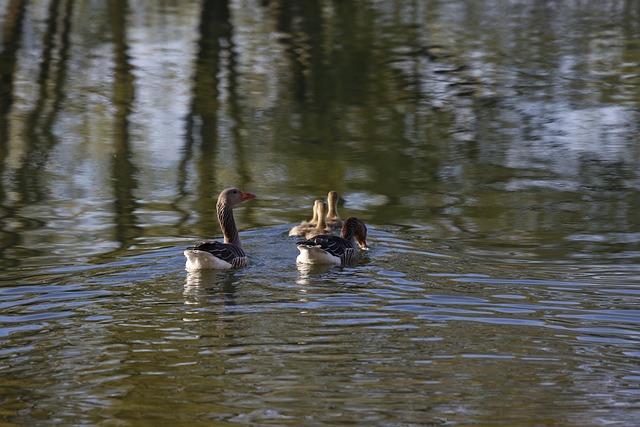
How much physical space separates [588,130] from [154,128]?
802 cm

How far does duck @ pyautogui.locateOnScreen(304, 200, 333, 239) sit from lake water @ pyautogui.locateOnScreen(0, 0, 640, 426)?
0.42 meters

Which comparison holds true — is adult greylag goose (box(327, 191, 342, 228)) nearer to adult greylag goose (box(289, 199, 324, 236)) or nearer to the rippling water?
adult greylag goose (box(289, 199, 324, 236))

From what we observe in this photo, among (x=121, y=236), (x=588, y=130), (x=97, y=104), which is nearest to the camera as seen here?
(x=121, y=236)

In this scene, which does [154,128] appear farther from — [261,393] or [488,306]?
[261,393]

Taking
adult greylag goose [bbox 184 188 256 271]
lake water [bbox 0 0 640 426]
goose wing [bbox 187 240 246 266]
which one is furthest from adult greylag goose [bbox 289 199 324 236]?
goose wing [bbox 187 240 246 266]

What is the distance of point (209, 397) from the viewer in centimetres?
812

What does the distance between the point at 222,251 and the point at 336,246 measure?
1423 millimetres

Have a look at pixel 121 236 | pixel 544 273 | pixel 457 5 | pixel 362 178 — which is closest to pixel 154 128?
pixel 362 178

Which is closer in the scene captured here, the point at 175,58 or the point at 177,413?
the point at 177,413

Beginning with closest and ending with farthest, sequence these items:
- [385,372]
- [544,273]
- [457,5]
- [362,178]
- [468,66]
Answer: [385,372] → [544,273] → [362,178] → [468,66] → [457,5]

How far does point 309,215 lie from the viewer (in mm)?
16031

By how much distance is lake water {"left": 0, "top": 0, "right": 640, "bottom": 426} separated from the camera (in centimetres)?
838

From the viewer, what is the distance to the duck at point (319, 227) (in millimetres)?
14719

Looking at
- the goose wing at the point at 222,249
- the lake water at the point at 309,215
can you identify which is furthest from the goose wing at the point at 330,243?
the goose wing at the point at 222,249
